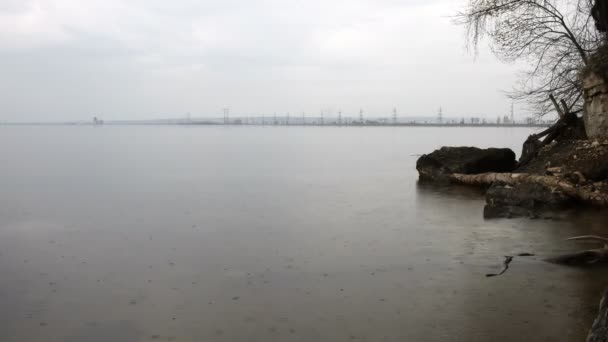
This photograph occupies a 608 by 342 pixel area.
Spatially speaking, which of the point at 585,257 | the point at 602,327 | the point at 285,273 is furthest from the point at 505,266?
the point at 602,327

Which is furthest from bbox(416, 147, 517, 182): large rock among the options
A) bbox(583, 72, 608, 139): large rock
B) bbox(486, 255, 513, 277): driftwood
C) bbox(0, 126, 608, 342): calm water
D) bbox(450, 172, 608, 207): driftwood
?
bbox(486, 255, 513, 277): driftwood

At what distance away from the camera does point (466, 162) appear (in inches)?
831

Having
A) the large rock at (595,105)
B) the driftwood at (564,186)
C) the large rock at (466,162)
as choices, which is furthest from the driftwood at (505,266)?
the large rock at (466,162)

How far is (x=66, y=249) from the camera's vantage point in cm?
1088

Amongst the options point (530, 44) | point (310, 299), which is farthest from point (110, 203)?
point (530, 44)

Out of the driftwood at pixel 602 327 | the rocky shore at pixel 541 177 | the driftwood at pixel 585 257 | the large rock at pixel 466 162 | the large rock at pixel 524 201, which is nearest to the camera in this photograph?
the driftwood at pixel 602 327

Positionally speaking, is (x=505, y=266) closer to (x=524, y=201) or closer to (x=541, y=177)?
(x=524, y=201)

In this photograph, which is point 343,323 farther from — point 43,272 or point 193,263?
point 43,272

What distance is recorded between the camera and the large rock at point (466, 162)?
2097 centimetres

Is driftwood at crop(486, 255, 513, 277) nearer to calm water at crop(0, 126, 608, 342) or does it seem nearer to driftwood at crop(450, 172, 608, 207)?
calm water at crop(0, 126, 608, 342)

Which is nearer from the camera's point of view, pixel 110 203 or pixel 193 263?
pixel 193 263

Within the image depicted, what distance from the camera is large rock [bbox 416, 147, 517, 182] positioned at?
20969 mm

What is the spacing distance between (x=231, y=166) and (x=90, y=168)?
7.37 m

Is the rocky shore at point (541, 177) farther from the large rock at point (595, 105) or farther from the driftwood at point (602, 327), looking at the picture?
the driftwood at point (602, 327)
